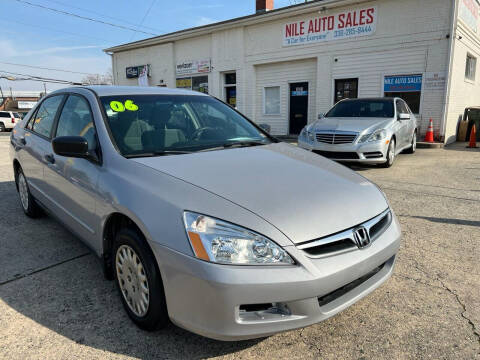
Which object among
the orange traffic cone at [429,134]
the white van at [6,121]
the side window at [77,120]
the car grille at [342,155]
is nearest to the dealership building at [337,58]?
the orange traffic cone at [429,134]

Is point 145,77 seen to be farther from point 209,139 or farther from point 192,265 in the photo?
point 192,265

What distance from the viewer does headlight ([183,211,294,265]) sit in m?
1.86

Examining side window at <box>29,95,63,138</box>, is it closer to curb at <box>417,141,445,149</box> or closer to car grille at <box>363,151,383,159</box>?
car grille at <box>363,151,383,159</box>

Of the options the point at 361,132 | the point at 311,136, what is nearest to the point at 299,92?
the point at 311,136

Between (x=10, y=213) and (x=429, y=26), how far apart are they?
42.8 feet

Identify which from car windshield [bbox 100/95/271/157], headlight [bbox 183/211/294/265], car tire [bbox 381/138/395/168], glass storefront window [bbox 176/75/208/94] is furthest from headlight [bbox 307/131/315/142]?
glass storefront window [bbox 176/75/208/94]

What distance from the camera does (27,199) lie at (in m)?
4.55

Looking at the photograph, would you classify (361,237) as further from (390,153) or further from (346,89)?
(346,89)

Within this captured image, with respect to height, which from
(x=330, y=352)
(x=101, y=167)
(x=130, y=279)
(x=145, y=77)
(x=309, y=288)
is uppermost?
(x=145, y=77)

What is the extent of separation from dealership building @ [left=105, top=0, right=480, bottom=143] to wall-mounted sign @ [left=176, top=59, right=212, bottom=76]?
50 millimetres

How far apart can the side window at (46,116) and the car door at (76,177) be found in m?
0.26

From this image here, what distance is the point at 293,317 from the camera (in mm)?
1900

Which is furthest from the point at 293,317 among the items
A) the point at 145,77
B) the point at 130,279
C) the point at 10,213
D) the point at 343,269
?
the point at 145,77

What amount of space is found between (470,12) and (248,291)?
51.4ft
